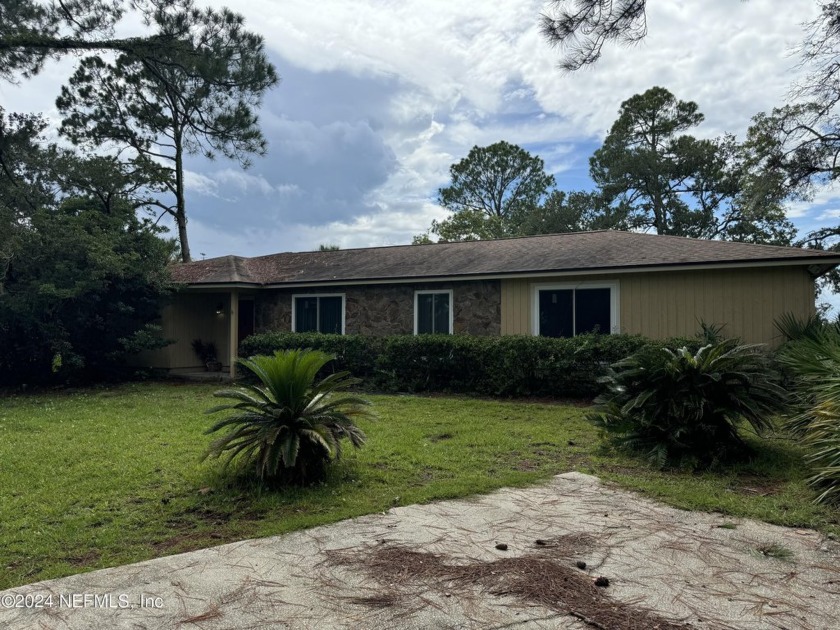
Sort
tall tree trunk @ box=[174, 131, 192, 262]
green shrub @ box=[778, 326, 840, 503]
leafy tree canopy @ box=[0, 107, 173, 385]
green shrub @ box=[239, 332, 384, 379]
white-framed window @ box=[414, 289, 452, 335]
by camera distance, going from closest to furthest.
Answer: green shrub @ box=[778, 326, 840, 503] → leafy tree canopy @ box=[0, 107, 173, 385] → green shrub @ box=[239, 332, 384, 379] → white-framed window @ box=[414, 289, 452, 335] → tall tree trunk @ box=[174, 131, 192, 262]

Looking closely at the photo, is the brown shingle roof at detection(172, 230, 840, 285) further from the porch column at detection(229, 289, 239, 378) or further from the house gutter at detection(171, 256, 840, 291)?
the porch column at detection(229, 289, 239, 378)

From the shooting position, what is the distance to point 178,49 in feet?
30.0

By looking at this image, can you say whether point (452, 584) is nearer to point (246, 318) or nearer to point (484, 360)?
point (484, 360)

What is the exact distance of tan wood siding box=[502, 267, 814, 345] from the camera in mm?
9438

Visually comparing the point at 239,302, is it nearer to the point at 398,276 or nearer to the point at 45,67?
the point at 398,276

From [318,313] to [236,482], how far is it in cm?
925

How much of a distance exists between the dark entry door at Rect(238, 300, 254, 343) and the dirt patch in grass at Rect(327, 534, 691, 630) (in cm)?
1259

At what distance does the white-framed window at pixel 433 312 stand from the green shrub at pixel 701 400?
6729mm

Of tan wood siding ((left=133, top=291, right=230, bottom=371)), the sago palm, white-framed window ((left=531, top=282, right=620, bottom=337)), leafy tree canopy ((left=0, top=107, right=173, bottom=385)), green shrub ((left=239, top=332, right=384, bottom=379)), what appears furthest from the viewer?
tan wood siding ((left=133, top=291, right=230, bottom=371))

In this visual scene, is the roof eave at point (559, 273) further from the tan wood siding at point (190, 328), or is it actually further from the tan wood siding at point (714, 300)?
the tan wood siding at point (190, 328)

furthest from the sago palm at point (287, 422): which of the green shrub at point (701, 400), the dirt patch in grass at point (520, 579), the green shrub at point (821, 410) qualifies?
the green shrub at point (821, 410)

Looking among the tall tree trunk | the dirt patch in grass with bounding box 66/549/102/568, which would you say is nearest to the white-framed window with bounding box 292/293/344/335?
the dirt patch in grass with bounding box 66/549/102/568

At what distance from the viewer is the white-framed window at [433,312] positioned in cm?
1216

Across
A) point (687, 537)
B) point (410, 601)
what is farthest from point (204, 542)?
point (687, 537)
